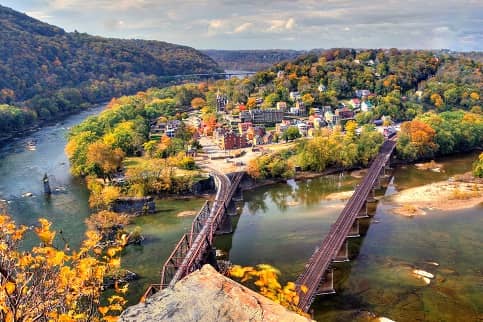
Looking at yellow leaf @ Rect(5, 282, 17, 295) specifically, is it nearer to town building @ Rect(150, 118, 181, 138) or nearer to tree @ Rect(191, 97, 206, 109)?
town building @ Rect(150, 118, 181, 138)

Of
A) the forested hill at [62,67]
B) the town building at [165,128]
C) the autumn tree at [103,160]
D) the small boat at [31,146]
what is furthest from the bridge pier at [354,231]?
the forested hill at [62,67]

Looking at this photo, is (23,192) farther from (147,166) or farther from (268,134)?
(268,134)

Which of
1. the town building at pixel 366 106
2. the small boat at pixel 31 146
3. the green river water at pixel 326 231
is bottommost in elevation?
the green river water at pixel 326 231

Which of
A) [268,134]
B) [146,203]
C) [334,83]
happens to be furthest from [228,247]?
[334,83]

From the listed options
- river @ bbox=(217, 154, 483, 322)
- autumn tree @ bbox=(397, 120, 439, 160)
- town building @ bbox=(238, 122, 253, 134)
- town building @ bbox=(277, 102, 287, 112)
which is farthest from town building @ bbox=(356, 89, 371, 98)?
river @ bbox=(217, 154, 483, 322)

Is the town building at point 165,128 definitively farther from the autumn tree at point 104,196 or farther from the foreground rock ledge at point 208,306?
the foreground rock ledge at point 208,306

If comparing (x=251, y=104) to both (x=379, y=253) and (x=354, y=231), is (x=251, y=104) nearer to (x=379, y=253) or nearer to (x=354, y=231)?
(x=354, y=231)
